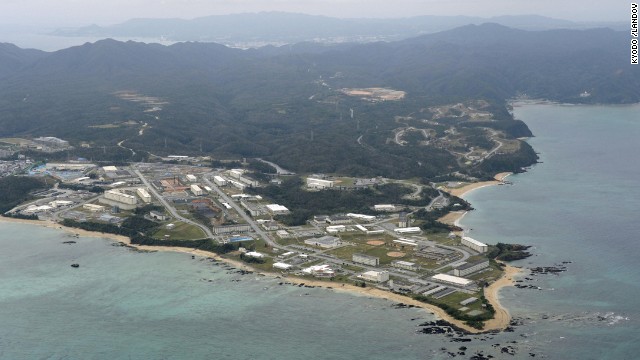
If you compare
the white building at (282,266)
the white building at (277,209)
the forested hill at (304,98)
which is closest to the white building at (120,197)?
the white building at (277,209)

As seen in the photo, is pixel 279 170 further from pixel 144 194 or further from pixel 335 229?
pixel 335 229

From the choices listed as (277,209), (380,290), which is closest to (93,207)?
(277,209)

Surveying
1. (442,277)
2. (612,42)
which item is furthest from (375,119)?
(612,42)

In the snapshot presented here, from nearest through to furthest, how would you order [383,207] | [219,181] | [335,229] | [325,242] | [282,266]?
1. [282,266]
2. [325,242]
3. [335,229]
4. [383,207]
5. [219,181]

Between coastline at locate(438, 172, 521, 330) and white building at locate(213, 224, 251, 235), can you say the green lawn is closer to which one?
white building at locate(213, 224, 251, 235)

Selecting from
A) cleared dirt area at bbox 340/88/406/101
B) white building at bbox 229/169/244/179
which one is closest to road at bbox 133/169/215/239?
white building at bbox 229/169/244/179

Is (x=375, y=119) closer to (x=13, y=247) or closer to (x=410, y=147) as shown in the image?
(x=410, y=147)

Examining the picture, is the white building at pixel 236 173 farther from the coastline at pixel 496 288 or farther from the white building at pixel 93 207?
the coastline at pixel 496 288
